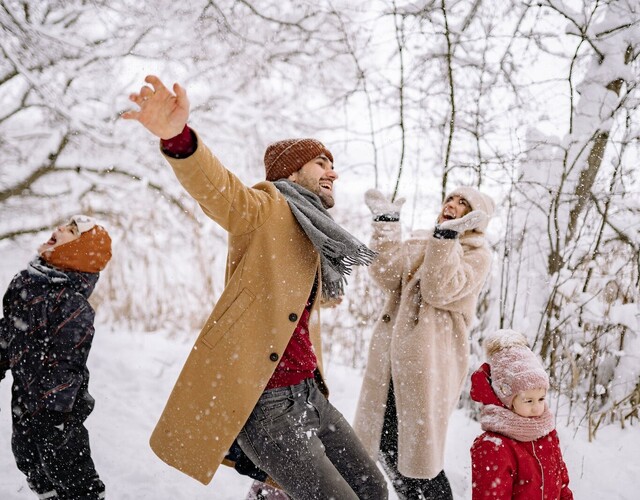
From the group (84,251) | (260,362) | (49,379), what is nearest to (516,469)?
(260,362)

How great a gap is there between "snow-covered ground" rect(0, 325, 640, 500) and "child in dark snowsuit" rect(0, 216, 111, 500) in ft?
1.90

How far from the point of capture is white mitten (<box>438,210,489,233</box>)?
2.21 meters

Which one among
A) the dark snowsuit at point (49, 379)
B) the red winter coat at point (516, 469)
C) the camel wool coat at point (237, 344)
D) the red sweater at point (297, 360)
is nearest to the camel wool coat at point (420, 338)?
the red winter coat at point (516, 469)

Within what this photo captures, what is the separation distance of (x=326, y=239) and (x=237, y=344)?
1.42 feet

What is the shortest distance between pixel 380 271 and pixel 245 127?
17.6 ft

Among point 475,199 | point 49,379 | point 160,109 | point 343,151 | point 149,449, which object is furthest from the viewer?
point 343,151

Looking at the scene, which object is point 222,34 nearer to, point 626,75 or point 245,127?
point 245,127

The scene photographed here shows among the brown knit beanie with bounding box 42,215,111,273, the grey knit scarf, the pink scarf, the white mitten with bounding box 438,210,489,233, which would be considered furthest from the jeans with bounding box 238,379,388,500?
the brown knit beanie with bounding box 42,215,111,273

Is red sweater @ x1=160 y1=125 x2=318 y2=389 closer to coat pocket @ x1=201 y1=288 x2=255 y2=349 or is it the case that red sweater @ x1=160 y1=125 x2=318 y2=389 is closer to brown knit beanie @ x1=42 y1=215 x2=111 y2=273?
coat pocket @ x1=201 y1=288 x2=255 y2=349

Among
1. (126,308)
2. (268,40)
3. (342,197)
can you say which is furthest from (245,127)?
(126,308)

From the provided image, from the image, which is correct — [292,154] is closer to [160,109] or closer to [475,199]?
[160,109]

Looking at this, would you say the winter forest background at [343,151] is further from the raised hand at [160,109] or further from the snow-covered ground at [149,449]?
the raised hand at [160,109]

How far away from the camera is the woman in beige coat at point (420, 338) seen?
7.29 feet

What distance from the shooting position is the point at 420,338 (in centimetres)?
231
